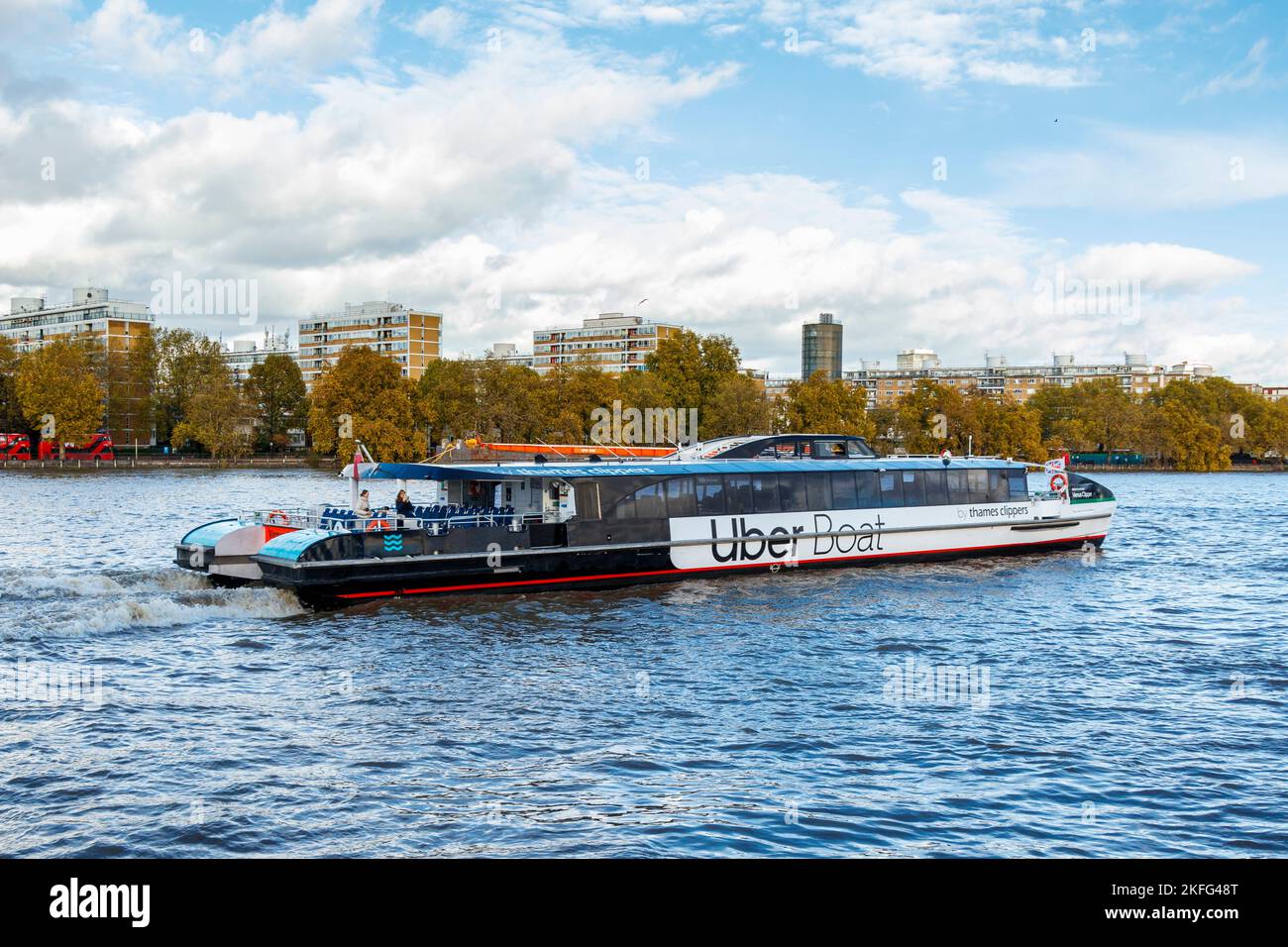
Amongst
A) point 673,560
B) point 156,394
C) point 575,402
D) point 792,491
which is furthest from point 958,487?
point 156,394

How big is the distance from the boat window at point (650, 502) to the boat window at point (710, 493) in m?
1.43

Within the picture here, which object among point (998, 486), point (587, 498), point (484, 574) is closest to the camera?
point (484, 574)

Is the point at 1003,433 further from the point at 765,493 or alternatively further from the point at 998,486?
the point at 765,493

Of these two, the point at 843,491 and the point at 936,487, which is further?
the point at 936,487

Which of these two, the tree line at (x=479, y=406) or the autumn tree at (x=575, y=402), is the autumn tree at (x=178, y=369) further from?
the autumn tree at (x=575, y=402)

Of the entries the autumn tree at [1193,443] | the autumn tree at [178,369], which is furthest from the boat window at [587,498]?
the autumn tree at [1193,443]

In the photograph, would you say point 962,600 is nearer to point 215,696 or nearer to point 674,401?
point 215,696

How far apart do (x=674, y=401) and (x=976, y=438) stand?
5602cm

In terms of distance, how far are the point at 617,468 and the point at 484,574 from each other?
6.13 meters

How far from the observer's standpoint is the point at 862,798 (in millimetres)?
14453

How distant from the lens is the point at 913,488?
39812 mm

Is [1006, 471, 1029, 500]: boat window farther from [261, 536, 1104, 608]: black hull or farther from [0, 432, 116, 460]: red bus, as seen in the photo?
[0, 432, 116, 460]: red bus

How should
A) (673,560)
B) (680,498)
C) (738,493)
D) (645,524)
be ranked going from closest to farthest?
(645,524)
(673,560)
(680,498)
(738,493)
